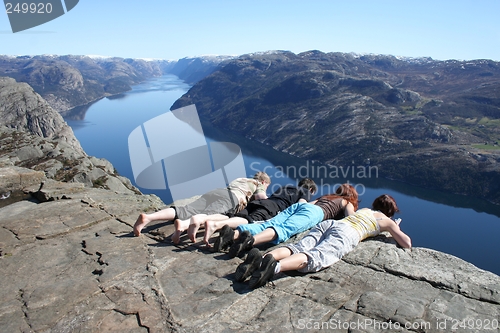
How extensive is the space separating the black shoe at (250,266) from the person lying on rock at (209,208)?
145 centimetres

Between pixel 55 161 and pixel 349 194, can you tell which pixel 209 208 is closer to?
pixel 349 194

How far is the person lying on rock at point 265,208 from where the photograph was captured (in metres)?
5.28

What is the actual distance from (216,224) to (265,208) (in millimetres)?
991

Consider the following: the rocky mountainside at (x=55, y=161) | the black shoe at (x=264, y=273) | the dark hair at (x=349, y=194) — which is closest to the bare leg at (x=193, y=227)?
the black shoe at (x=264, y=273)

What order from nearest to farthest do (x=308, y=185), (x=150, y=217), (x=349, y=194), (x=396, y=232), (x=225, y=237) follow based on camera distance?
(x=225, y=237), (x=396, y=232), (x=150, y=217), (x=349, y=194), (x=308, y=185)

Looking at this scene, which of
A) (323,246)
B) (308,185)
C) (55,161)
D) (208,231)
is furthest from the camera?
(55,161)

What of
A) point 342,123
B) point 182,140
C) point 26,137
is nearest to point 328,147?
point 342,123

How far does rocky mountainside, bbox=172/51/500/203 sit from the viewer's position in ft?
305

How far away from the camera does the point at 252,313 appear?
12.0 ft

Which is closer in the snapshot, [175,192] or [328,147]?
[175,192]

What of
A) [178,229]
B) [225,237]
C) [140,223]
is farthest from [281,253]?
[140,223]

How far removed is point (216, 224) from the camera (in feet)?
17.6

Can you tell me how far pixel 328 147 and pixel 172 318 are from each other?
11626 cm

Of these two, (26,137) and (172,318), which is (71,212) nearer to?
(172,318)
